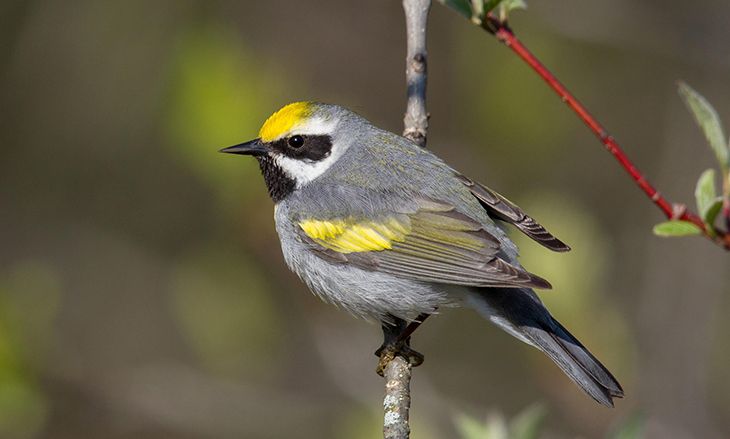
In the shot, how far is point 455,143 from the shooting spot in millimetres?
8461

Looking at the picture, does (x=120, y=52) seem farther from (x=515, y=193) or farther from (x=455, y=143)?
(x=515, y=193)

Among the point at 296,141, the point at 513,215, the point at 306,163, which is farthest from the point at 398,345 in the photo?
the point at 296,141

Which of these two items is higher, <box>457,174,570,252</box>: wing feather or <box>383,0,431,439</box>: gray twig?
<box>383,0,431,439</box>: gray twig

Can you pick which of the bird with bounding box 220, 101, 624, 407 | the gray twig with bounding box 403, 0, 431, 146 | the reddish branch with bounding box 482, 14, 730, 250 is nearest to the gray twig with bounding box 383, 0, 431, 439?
the gray twig with bounding box 403, 0, 431, 146

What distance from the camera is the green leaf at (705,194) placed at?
3085 millimetres

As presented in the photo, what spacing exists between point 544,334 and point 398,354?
27.4 inches

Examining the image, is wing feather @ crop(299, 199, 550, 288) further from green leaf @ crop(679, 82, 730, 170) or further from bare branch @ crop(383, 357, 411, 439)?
green leaf @ crop(679, 82, 730, 170)

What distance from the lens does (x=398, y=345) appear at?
14.9ft

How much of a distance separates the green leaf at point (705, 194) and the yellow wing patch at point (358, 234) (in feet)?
5.54

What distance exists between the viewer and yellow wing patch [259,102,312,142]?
16.3ft

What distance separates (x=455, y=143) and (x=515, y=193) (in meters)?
0.71

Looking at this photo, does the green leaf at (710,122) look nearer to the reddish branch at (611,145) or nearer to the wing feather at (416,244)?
the reddish branch at (611,145)

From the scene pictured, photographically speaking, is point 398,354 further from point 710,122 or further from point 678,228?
point 710,122

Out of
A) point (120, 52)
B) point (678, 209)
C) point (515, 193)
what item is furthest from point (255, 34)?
point (678, 209)
